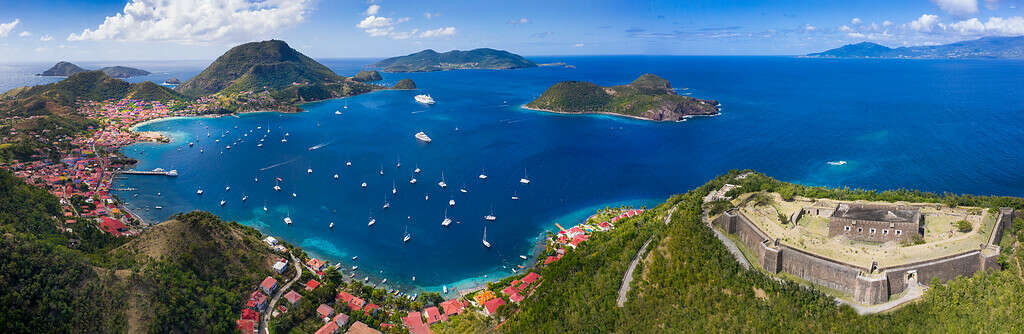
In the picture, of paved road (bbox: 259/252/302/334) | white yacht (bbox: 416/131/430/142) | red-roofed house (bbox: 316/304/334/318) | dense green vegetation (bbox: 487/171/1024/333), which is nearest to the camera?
dense green vegetation (bbox: 487/171/1024/333)

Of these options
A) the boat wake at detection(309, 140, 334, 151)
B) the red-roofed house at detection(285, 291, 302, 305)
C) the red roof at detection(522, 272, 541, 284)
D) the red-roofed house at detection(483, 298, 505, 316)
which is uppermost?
the boat wake at detection(309, 140, 334, 151)

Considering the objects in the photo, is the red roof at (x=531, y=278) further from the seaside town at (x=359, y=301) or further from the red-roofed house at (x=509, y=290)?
the red-roofed house at (x=509, y=290)

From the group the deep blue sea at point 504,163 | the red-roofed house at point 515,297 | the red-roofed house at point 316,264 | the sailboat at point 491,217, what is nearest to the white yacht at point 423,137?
the deep blue sea at point 504,163

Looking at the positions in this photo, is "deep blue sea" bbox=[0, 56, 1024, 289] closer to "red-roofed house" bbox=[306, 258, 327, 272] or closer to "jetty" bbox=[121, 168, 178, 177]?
"jetty" bbox=[121, 168, 178, 177]

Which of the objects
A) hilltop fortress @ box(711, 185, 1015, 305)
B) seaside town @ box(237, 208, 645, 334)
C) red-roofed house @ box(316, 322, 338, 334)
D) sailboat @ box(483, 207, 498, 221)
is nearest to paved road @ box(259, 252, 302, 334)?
seaside town @ box(237, 208, 645, 334)

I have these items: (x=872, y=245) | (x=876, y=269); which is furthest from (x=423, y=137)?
(x=876, y=269)
